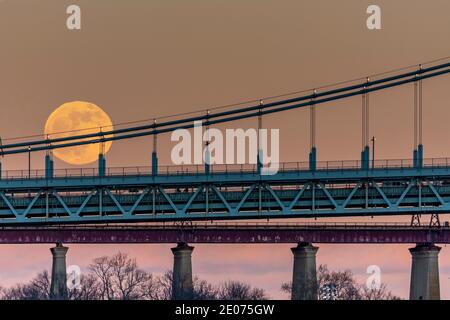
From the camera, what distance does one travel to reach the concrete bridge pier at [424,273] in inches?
5861

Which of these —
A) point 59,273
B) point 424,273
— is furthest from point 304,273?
point 59,273

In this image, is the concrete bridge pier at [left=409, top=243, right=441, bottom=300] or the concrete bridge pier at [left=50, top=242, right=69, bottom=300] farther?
the concrete bridge pier at [left=409, top=243, right=441, bottom=300]

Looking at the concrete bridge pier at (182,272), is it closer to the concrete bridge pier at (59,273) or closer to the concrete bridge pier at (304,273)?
the concrete bridge pier at (304,273)

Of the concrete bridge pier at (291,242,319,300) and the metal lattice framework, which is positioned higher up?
the metal lattice framework

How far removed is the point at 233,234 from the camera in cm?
15938

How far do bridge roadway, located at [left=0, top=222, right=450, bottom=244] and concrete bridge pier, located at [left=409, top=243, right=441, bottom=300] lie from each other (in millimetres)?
1467

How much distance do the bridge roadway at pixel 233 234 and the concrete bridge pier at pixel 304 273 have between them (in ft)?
14.6

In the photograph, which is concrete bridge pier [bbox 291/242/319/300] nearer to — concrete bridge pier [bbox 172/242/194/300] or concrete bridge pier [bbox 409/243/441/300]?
concrete bridge pier [bbox 409/243/441/300]

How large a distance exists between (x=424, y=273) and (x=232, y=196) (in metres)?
Answer: 25.3

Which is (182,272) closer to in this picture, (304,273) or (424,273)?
(304,273)

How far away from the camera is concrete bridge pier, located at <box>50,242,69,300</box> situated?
14350 cm

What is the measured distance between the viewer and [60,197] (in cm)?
13950
